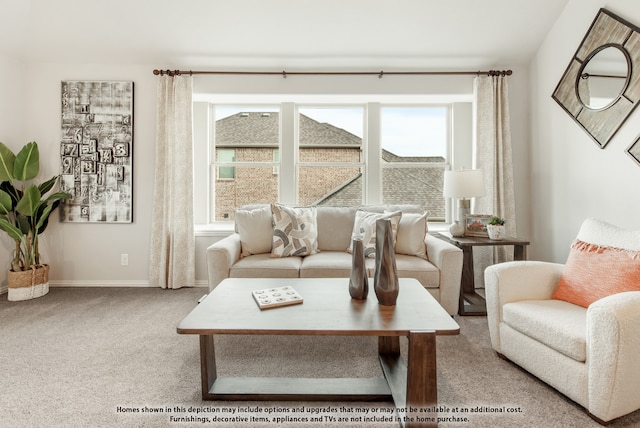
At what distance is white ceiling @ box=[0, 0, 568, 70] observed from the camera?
2.98 metres

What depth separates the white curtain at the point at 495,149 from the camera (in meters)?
3.40

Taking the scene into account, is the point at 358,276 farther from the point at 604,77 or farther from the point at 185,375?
the point at 604,77

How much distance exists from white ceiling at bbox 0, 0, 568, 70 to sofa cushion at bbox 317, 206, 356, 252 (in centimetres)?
162

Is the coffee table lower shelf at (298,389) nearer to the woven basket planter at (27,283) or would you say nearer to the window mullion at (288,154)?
the window mullion at (288,154)

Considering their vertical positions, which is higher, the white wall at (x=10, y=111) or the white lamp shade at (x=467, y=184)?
the white wall at (x=10, y=111)

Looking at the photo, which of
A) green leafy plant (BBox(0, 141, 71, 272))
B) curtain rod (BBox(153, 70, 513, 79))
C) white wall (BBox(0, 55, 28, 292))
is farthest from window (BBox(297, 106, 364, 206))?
white wall (BBox(0, 55, 28, 292))

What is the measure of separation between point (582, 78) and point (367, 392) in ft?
10.0

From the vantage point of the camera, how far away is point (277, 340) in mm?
2246

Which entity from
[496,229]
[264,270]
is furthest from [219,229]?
[496,229]

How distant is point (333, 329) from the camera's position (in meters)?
1.35

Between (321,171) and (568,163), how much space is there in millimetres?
2398

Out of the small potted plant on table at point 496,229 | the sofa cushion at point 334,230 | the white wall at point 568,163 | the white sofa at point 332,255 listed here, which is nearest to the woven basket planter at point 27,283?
the white sofa at point 332,255

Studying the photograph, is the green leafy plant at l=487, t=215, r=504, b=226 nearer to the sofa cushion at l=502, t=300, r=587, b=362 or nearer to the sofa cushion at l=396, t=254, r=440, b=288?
the sofa cushion at l=396, t=254, r=440, b=288

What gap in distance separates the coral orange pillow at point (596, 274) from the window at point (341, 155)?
6.67ft
